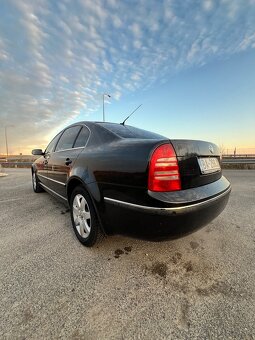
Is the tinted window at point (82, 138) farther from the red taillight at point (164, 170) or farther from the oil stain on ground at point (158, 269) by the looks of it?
the oil stain on ground at point (158, 269)

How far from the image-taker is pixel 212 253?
7.89 ft

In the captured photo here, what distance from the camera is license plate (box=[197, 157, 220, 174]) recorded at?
2.14m

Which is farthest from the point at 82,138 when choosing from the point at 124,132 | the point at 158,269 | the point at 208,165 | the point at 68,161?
the point at 158,269

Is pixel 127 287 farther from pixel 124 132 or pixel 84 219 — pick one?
pixel 124 132

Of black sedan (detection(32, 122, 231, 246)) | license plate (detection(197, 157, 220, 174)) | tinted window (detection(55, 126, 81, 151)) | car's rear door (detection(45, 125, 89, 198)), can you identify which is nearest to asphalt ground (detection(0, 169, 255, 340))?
black sedan (detection(32, 122, 231, 246))

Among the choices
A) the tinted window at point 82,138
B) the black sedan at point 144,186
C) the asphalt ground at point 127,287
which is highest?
the tinted window at point 82,138

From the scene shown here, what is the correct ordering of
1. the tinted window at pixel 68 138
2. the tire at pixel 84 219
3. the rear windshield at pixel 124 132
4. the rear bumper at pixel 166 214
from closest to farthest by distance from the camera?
the rear bumper at pixel 166 214
the tire at pixel 84 219
the rear windshield at pixel 124 132
the tinted window at pixel 68 138

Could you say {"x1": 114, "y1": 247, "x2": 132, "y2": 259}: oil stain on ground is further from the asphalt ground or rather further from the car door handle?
the car door handle

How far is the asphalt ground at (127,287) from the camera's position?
1.43 metres

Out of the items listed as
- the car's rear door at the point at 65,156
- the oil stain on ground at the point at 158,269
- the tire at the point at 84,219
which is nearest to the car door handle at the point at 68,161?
the car's rear door at the point at 65,156

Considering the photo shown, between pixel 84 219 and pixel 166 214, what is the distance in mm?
1208

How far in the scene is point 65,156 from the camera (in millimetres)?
3260

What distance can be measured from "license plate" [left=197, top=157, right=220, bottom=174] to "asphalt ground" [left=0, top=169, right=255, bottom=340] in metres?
0.93

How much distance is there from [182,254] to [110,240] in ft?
2.88
